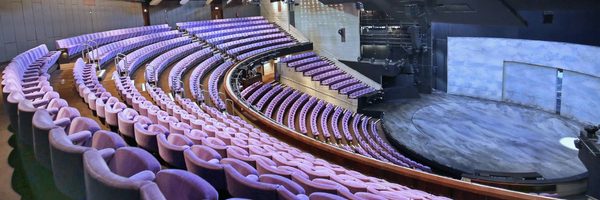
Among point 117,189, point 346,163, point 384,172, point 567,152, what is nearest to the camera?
point 117,189

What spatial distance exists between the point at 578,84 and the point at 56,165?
820 cm

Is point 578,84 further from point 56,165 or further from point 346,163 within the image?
point 56,165

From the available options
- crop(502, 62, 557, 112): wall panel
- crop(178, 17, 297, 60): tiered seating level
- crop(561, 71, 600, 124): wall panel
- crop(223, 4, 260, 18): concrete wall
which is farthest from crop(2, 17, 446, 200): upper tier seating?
crop(223, 4, 260, 18): concrete wall

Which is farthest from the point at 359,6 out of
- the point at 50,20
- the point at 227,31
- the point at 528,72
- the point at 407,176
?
the point at 407,176

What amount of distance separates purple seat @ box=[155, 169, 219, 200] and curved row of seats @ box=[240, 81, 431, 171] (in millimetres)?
4607

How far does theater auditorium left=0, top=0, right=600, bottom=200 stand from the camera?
162 centimetres

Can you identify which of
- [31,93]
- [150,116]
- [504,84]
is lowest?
[504,84]

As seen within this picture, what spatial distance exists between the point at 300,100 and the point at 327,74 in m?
2.10

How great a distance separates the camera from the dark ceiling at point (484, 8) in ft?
19.7

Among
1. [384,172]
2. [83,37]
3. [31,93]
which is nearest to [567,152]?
[384,172]

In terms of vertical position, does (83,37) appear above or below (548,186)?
above

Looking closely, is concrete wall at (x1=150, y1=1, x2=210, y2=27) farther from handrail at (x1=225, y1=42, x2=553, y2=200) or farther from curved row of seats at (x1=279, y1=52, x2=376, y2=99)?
handrail at (x1=225, y1=42, x2=553, y2=200)

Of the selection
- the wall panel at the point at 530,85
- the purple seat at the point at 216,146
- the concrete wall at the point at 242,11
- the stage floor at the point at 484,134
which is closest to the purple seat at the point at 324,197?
the purple seat at the point at 216,146

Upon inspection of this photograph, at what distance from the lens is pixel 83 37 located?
6621mm
